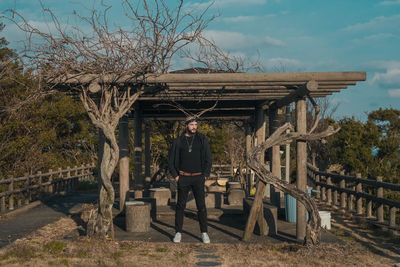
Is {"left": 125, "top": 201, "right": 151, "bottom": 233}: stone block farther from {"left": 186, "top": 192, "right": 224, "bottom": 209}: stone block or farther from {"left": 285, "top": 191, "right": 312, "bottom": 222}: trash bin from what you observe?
{"left": 285, "top": 191, "right": 312, "bottom": 222}: trash bin

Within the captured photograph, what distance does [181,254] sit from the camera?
6941 millimetres

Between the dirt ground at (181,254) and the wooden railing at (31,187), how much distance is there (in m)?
5.47

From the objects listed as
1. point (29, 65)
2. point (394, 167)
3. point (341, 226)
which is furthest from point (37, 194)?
point (394, 167)

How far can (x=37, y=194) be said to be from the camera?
16.8m

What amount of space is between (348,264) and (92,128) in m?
23.7

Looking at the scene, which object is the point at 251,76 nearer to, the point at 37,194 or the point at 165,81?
the point at 165,81

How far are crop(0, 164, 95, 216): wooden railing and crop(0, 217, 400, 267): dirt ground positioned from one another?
5.47 meters

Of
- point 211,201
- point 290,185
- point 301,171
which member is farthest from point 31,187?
point 290,185

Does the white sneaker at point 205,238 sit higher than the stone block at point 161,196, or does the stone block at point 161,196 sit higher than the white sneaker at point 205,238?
the stone block at point 161,196

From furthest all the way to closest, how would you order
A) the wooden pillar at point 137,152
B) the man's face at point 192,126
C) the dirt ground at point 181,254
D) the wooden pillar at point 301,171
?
1. the wooden pillar at point 137,152
2. the wooden pillar at point 301,171
3. the man's face at point 192,126
4. the dirt ground at point 181,254

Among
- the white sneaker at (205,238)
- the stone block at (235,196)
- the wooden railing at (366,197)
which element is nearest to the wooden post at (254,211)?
the white sneaker at (205,238)

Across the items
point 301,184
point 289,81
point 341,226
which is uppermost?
point 289,81

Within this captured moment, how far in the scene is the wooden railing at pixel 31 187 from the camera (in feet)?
43.2

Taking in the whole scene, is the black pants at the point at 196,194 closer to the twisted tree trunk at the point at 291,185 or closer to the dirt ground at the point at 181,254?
the dirt ground at the point at 181,254
